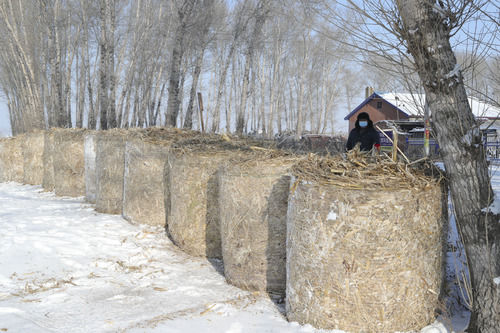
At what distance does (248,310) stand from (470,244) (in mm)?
1661

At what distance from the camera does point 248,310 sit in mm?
3203

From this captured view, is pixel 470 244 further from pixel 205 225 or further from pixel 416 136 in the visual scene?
pixel 416 136

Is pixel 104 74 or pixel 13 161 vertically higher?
pixel 104 74

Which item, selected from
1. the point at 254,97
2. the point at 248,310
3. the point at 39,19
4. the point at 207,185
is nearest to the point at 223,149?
the point at 207,185

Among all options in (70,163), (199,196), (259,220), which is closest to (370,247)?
(259,220)

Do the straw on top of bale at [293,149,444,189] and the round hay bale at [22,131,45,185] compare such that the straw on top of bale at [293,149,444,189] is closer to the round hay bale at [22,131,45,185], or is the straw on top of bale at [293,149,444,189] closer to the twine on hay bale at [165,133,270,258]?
the twine on hay bale at [165,133,270,258]

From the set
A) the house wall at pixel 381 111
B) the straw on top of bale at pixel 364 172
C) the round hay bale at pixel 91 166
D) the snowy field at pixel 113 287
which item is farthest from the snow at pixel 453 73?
the house wall at pixel 381 111

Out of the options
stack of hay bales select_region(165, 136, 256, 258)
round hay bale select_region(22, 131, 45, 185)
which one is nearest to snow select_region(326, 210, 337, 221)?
stack of hay bales select_region(165, 136, 256, 258)

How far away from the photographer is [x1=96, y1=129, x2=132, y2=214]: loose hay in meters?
6.44

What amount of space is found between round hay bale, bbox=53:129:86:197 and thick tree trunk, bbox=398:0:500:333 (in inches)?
283

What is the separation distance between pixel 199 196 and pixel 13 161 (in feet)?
33.2

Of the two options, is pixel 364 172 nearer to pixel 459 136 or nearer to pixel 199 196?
pixel 459 136

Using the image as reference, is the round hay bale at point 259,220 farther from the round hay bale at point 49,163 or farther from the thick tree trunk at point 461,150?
the round hay bale at point 49,163

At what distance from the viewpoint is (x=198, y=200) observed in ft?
14.7
